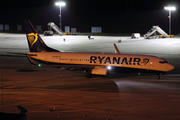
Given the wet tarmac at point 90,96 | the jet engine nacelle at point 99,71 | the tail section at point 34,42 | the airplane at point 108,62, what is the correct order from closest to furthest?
the wet tarmac at point 90,96 → the jet engine nacelle at point 99,71 → the airplane at point 108,62 → the tail section at point 34,42

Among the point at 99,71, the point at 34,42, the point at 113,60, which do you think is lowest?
the point at 99,71

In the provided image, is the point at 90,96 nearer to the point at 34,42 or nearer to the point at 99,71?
the point at 99,71

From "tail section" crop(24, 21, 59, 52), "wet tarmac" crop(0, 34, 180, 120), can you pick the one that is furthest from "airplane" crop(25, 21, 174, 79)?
"tail section" crop(24, 21, 59, 52)

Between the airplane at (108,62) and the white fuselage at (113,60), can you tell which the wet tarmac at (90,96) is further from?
the white fuselage at (113,60)

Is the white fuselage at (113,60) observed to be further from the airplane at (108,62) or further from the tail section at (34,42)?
the tail section at (34,42)

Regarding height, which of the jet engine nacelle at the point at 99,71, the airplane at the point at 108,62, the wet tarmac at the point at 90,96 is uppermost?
the airplane at the point at 108,62

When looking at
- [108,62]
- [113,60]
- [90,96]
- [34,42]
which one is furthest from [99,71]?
[34,42]

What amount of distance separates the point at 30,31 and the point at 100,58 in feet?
40.7

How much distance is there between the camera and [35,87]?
33062mm

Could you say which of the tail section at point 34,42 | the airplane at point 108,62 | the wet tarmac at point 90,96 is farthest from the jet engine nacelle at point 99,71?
the tail section at point 34,42

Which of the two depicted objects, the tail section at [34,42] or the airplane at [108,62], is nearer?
the airplane at [108,62]

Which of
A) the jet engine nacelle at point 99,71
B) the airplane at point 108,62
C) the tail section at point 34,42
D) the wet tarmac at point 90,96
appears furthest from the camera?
the tail section at point 34,42

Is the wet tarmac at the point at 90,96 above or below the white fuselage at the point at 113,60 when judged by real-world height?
below

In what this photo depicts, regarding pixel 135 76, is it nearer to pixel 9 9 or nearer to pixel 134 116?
pixel 134 116
